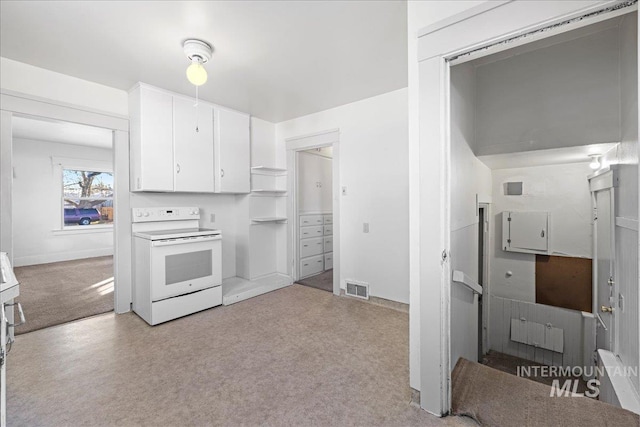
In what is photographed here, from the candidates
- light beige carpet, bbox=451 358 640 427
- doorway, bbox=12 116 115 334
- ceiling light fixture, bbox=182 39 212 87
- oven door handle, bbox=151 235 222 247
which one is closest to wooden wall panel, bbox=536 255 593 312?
light beige carpet, bbox=451 358 640 427

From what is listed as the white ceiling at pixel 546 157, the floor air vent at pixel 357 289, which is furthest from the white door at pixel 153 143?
the white ceiling at pixel 546 157

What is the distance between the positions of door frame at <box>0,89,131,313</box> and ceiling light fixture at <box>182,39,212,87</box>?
1379 mm

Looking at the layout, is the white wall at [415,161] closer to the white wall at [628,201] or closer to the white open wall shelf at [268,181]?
the white wall at [628,201]

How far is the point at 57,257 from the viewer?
18.9 ft

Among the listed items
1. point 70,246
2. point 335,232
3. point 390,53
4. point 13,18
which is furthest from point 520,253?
point 70,246

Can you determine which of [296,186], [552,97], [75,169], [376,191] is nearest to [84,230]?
[75,169]

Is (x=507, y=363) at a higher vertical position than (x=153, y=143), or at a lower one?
lower

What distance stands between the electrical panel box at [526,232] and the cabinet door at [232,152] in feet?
11.4

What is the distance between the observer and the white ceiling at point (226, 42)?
5.99 feet

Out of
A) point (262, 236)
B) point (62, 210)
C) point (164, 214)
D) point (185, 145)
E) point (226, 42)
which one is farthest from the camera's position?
point (62, 210)

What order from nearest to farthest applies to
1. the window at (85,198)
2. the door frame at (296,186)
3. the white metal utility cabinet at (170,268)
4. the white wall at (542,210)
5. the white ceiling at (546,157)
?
the white ceiling at (546,157), the white metal utility cabinet at (170,268), the white wall at (542,210), the door frame at (296,186), the window at (85,198)

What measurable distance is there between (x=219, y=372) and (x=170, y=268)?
4.31ft

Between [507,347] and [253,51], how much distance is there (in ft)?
14.4

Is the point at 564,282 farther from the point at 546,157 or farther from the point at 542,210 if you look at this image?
the point at 546,157
